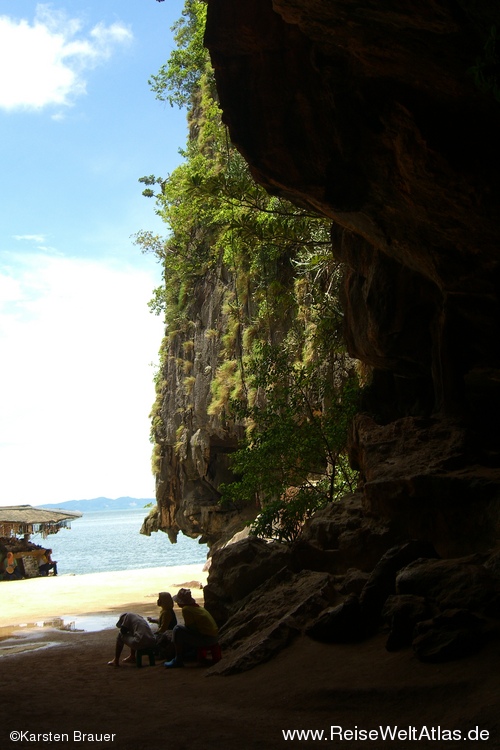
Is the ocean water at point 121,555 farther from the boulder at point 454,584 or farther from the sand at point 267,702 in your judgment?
the boulder at point 454,584

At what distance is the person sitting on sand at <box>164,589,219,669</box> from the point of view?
321 inches

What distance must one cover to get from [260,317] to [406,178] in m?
15.4

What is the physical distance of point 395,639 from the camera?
605 centimetres

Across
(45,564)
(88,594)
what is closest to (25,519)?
(45,564)

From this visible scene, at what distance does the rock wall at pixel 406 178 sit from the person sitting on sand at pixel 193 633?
101 inches

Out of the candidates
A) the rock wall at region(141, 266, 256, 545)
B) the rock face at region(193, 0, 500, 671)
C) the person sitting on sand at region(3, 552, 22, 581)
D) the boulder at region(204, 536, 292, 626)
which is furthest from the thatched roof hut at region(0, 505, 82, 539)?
the rock face at region(193, 0, 500, 671)

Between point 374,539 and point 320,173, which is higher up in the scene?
point 320,173

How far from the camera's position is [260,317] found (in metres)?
22.8

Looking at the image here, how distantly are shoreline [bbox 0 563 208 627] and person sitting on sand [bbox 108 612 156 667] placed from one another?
25.1 feet

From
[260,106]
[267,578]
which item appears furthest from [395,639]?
[260,106]

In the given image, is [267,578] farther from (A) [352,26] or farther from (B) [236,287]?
(B) [236,287]

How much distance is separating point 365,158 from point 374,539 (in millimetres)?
4743

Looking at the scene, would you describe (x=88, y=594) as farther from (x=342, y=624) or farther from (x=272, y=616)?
(x=342, y=624)

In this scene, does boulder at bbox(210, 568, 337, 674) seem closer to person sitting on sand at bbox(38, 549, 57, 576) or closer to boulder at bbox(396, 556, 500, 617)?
boulder at bbox(396, 556, 500, 617)
